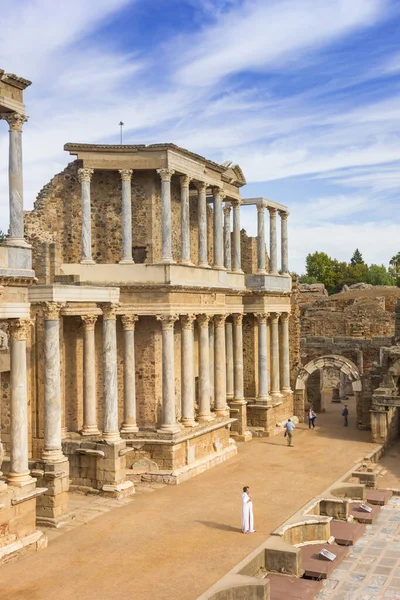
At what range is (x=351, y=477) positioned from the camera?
22.0 metres

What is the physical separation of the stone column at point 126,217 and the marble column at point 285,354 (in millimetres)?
11904

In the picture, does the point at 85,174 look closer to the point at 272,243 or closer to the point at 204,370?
the point at 204,370

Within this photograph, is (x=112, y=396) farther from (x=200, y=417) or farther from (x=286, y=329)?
(x=286, y=329)

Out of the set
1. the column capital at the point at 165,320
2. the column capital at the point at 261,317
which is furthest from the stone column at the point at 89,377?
the column capital at the point at 261,317

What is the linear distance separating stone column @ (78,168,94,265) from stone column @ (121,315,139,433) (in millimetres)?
2194

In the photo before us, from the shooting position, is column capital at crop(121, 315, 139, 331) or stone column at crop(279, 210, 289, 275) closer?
column capital at crop(121, 315, 139, 331)

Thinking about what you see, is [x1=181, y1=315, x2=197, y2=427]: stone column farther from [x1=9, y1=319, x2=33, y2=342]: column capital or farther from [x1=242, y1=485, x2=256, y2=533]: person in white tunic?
[x1=9, y1=319, x2=33, y2=342]: column capital

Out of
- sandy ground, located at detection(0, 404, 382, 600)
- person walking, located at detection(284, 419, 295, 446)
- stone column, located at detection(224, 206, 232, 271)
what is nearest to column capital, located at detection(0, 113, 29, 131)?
sandy ground, located at detection(0, 404, 382, 600)

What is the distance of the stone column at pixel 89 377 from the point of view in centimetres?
2059

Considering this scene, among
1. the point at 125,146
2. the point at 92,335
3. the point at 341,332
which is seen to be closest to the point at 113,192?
the point at 125,146

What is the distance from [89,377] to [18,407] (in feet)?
18.6

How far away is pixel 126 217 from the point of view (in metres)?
21.9

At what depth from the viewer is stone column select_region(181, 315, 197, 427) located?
23.0 m

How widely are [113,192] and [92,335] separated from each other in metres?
5.10
